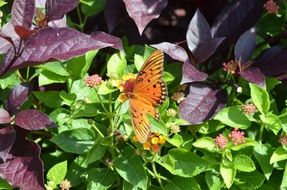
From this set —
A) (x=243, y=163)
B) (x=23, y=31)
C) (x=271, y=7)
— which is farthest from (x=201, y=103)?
(x=23, y=31)

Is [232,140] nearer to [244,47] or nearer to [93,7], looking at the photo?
[244,47]

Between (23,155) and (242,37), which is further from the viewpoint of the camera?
(242,37)

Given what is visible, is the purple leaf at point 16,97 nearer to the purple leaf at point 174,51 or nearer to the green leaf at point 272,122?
the purple leaf at point 174,51

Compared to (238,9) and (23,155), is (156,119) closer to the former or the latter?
(23,155)

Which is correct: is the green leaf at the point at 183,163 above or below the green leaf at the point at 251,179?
above

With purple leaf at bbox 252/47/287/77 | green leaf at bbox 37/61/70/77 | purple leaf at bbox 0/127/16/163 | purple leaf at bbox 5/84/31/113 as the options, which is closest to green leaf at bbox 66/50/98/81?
green leaf at bbox 37/61/70/77

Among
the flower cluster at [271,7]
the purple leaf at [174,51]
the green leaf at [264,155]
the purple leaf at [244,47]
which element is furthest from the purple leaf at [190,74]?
the flower cluster at [271,7]

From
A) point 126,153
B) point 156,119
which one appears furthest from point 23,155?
point 156,119
